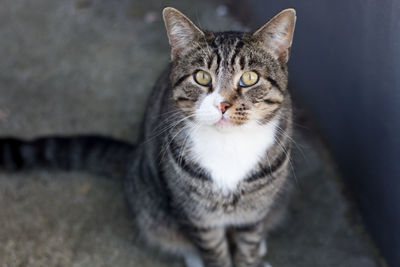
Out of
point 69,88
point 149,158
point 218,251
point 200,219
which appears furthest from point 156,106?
point 69,88

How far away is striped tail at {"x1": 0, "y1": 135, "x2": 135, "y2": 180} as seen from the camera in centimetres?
259

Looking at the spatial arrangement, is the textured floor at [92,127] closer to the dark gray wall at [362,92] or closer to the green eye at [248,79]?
the dark gray wall at [362,92]

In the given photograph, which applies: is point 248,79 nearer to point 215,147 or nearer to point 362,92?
point 215,147

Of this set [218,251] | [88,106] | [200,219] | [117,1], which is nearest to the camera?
[200,219]

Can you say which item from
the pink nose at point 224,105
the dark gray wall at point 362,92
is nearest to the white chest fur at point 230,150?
the pink nose at point 224,105

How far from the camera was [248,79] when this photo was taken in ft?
5.84

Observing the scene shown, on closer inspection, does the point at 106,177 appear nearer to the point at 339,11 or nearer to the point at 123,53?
the point at 123,53

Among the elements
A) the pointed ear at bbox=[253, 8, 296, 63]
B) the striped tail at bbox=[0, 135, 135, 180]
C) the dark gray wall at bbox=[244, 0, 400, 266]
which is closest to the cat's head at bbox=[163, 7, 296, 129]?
the pointed ear at bbox=[253, 8, 296, 63]

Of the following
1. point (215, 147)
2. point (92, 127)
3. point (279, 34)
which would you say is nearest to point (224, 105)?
point (215, 147)

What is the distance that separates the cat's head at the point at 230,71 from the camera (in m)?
1.73

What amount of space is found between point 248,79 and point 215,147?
0.33 m

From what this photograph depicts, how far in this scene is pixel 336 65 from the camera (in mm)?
2543

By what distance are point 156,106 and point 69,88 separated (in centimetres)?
135

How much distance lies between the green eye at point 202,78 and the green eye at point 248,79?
133 mm
